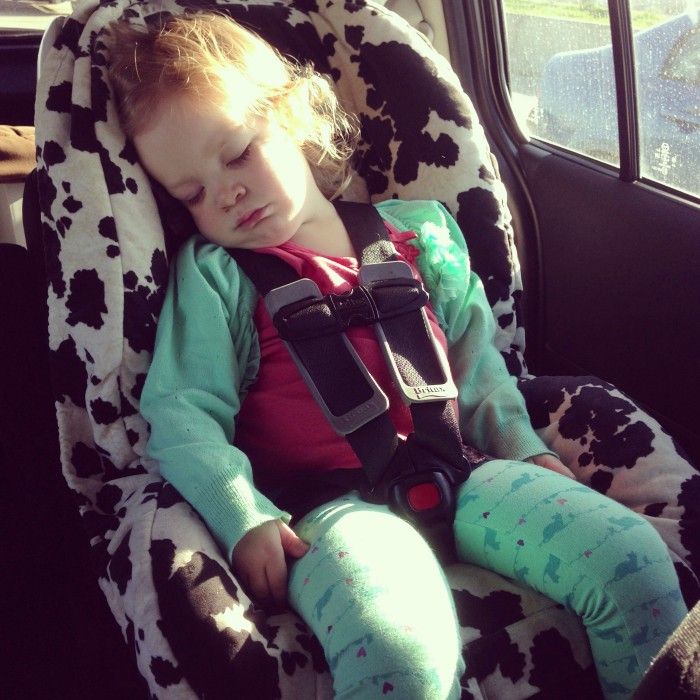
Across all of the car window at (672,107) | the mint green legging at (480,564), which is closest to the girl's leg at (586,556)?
the mint green legging at (480,564)

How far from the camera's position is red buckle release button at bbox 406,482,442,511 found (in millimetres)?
1095

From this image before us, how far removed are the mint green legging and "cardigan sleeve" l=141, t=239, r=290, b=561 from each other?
0.11m

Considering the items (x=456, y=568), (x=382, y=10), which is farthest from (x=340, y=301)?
(x=382, y=10)

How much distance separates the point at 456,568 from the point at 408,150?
0.74m

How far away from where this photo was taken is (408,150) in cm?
146

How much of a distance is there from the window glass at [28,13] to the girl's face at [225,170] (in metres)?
0.73

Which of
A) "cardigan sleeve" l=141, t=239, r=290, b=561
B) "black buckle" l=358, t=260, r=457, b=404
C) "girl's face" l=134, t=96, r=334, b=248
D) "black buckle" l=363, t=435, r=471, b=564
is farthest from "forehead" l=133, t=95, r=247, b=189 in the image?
"black buckle" l=363, t=435, r=471, b=564

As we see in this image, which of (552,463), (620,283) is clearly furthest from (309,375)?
(620,283)

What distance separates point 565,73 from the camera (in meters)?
1.79

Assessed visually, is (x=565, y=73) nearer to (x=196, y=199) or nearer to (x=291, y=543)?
(x=196, y=199)

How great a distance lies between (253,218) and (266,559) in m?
0.50

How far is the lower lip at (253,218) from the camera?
1.23 meters

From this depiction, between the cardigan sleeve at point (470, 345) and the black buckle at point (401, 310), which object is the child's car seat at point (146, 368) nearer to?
the cardigan sleeve at point (470, 345)

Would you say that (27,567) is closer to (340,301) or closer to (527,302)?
(340,301)
